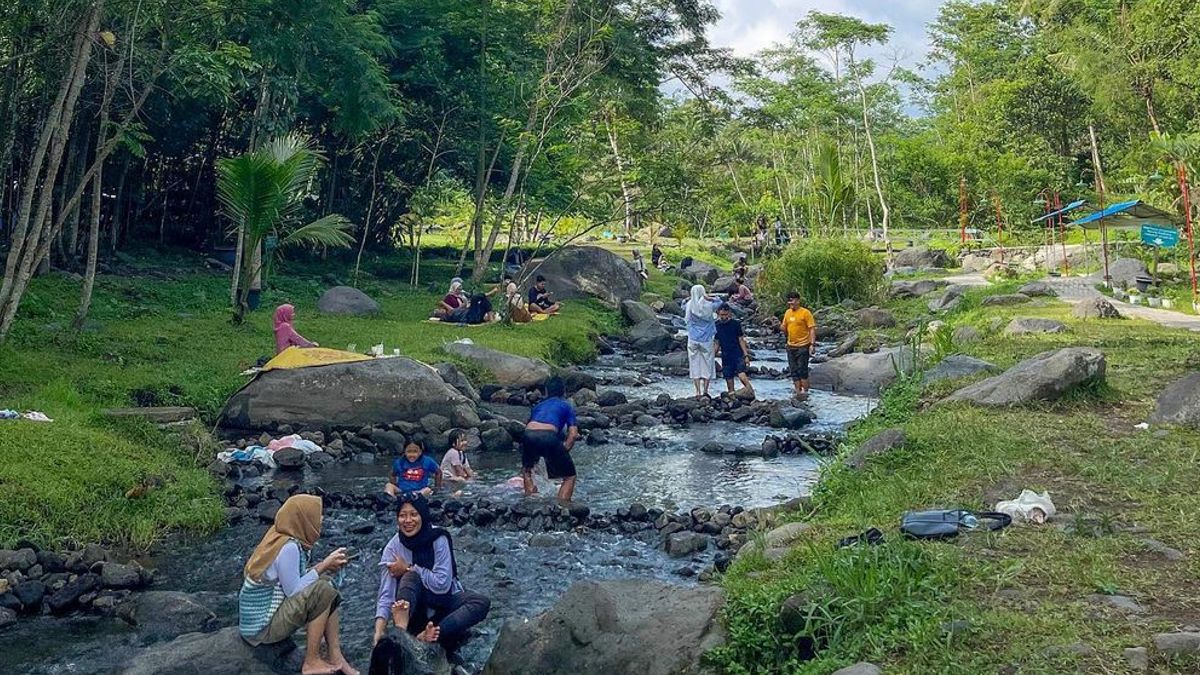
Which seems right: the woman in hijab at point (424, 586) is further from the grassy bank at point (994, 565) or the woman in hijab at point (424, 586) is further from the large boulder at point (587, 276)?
the large boulder at point (587, 276)

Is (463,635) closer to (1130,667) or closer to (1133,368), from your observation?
(1130,667)

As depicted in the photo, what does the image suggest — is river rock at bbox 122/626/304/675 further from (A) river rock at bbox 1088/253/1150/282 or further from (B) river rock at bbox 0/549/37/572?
(A) river rock at bbox 1088/253/1150/282

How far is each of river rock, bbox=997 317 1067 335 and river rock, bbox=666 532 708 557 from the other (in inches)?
440

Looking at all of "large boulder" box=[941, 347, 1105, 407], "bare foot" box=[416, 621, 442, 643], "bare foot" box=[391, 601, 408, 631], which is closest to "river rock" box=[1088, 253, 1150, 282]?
"large boulder" box=[941, 347, 1105, 407]

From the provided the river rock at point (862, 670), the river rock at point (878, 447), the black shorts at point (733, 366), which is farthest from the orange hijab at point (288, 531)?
the black shorts at point (733, 366)

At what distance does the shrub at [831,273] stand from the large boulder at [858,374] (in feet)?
35.2

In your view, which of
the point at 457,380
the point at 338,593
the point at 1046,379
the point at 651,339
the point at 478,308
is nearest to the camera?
the point at 338,593

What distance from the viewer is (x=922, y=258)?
4184 cm

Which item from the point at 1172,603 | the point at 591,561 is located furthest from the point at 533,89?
the point at 1172,603

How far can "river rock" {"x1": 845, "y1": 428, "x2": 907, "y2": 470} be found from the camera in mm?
10602

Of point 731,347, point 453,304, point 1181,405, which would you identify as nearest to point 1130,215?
point 731,347

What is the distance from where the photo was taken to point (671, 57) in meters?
34.8

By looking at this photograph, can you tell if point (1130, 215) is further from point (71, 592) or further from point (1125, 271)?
point (71, 592)

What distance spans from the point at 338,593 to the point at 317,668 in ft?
1.84
